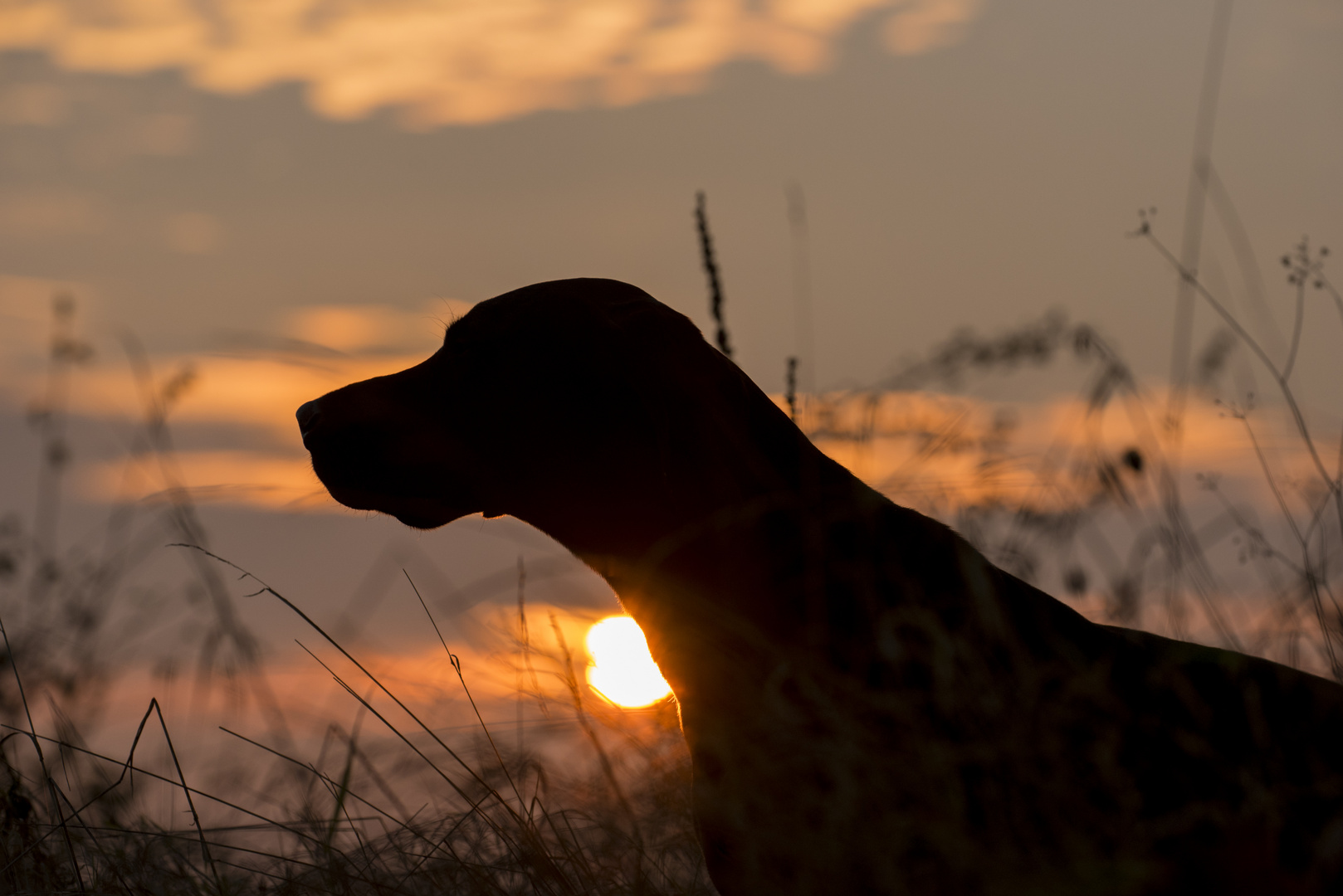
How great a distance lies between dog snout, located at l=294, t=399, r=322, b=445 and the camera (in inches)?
117

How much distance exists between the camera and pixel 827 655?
2344mm

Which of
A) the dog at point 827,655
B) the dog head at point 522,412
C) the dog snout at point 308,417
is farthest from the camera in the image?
the dog snout at point 308,417

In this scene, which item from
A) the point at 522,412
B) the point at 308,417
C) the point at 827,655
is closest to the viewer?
the point at 827,655

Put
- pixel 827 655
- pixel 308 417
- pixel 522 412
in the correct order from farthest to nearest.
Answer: pixel 308 417 < pixel 522 412 < pixel 827 655

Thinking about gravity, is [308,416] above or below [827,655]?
above

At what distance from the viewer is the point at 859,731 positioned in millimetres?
1775

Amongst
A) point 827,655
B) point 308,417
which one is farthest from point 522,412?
point 827,655

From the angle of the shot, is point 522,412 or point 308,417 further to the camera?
point 308,417

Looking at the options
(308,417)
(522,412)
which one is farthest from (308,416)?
(522,412)

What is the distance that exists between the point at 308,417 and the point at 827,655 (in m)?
1.47

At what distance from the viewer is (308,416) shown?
301 centimetres

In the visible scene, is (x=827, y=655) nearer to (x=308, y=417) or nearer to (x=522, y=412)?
(x=522, y=412)

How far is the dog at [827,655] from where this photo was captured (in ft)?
5.50

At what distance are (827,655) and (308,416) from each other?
1.47 m
